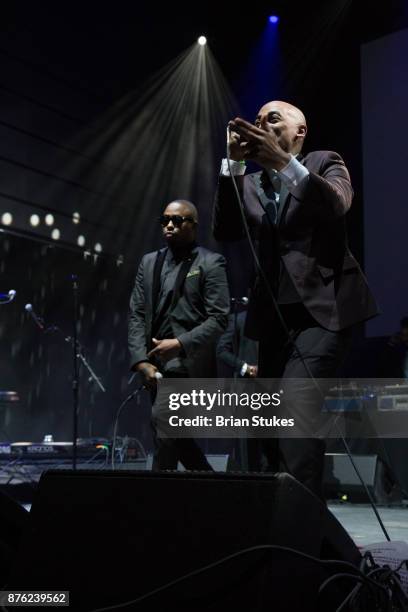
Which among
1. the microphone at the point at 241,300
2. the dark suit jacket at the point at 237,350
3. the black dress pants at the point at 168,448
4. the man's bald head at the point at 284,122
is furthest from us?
the dark suit jacket at the point at 237,350

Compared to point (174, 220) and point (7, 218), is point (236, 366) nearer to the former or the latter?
point (174, 220)

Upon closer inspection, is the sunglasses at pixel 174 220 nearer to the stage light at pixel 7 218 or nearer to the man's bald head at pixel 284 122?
the man's bald head at pixel 284 122

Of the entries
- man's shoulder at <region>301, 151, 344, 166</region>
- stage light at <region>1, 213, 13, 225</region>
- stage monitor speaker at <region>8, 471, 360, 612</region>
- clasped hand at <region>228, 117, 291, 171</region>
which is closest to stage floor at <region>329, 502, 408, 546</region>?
man's shoulder at <region>301, 151, 344, 166</region>

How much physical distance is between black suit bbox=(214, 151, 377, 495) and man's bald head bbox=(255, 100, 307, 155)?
0.27ft

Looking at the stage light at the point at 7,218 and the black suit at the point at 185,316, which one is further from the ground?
the stage light at the point at 7,218

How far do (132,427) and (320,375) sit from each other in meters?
7.83

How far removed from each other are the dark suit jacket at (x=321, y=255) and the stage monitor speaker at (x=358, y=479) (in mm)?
3388

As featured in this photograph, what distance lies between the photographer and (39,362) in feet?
29.7

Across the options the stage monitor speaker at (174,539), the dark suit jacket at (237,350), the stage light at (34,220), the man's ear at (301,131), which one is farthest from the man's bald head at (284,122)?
the stage light at (34,220)

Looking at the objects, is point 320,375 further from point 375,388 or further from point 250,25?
point 250,25

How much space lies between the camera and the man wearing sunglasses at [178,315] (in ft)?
10.3

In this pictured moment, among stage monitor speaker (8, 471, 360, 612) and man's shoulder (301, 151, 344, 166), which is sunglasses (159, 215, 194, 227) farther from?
stage monitor speaker (8, 471, 360, 612)

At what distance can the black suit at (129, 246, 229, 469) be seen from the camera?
124 inches

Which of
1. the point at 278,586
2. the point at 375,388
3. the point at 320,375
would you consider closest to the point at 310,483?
the point at 320,375
